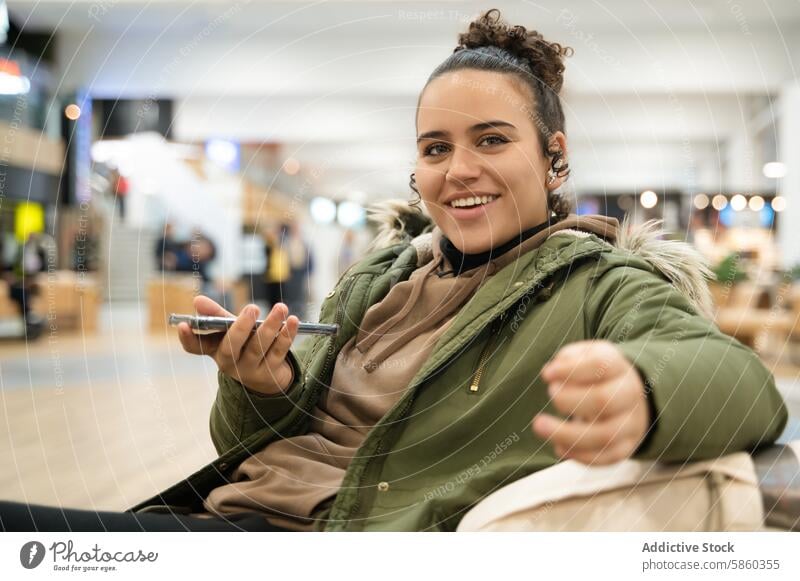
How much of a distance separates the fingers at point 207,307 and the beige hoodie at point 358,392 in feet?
0.66

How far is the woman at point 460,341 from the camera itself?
2.74 ft

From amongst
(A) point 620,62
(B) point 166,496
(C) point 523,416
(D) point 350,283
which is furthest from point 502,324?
(A) point 620,62

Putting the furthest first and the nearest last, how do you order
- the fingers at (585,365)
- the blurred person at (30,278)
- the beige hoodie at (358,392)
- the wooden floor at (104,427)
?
the blurred person at (30,278)
the wooden floor at (104,427)
the beige hoodie at (358,392)
the fingers at (585,365)

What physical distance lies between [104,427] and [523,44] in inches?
86.6

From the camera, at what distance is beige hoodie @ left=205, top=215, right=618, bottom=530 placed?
903 millimetres

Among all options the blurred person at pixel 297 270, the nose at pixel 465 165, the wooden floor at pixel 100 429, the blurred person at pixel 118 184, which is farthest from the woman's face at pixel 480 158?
the blurred person at pixel 118 184

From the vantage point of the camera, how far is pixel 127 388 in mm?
3625

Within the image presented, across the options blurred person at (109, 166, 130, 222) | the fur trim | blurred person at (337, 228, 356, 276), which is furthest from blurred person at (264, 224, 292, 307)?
blurred person at (109, 166, 130, 222)

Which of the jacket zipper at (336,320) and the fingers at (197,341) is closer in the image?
the fingers at (197,341)

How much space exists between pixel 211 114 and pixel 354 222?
0.76 m

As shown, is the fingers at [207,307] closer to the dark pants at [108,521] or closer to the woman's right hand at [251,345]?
the woman's right hand at [251,345]

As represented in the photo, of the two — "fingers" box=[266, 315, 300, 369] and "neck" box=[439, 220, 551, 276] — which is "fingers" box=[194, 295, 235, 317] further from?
"neck" box=[439, 220, 551, 276]

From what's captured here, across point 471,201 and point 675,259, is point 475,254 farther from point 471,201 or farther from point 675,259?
point 675,259
